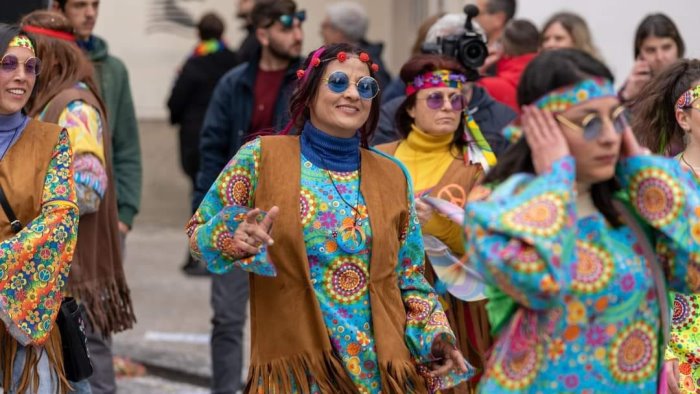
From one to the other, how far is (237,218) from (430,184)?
1646mm

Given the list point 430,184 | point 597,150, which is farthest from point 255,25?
point 597,150

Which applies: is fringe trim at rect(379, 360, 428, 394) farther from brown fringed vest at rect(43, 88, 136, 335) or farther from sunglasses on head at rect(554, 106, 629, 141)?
brown fringed vest at rect(43, 88, 136, 335)

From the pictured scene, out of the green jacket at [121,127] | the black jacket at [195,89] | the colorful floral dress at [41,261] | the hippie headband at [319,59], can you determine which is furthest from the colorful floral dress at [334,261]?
the black jacket at [195,89]

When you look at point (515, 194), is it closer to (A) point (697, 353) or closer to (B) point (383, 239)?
(B) point (383, 239)

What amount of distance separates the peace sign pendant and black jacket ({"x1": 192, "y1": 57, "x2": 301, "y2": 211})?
2.71m

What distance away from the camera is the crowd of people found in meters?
3.70

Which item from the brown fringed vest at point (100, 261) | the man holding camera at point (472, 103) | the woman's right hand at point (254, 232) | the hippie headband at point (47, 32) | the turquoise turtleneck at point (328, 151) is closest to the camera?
the woman's right hand at point (254, 232)

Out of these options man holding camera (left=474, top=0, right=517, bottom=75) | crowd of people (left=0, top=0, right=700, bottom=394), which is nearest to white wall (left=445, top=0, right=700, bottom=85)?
man holding camera (left=474, top=0, right=517, bottom=75)

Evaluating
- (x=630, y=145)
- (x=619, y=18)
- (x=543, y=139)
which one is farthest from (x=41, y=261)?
(x=619, y=18)

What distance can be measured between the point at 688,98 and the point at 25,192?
2518mm

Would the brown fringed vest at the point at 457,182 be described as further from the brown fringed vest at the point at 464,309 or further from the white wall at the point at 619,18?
the white wall at the point at 619,18

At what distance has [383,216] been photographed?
471cm

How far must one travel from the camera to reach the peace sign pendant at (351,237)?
4.61m

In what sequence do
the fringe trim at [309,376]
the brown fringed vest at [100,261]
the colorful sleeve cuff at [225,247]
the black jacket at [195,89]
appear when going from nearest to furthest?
1. the colorful sleeve cuff at [225,247]
2. the fringe trim at [309,376]
3. the brown fringed vest at [100,261]
4. the black jacket at [195,89]
